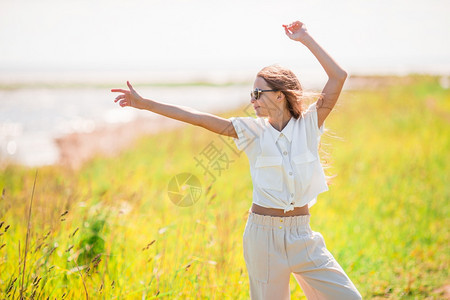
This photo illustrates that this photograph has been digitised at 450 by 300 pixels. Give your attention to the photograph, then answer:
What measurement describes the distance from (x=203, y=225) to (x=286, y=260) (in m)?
1.25

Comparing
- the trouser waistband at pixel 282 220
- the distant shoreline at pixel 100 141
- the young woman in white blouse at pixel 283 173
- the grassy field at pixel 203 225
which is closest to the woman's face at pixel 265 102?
the young woman in white blouse at pixel 283 173

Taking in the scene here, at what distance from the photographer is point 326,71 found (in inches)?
90.4

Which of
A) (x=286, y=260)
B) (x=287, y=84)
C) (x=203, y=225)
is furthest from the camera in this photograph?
(x=203, y=225)

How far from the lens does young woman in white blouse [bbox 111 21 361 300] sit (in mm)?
2121

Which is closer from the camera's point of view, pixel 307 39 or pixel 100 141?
pixel 307 39

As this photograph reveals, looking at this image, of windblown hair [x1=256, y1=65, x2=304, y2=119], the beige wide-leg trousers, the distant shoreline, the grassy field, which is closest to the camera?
the beige wide-leg trousers

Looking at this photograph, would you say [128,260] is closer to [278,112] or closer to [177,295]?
[177,295]

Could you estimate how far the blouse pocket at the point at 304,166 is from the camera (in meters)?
2.19

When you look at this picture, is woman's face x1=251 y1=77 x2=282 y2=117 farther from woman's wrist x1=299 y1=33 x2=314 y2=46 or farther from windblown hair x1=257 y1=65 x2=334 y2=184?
woman's wrist x1=299 y1=33 x2=314 y2=46

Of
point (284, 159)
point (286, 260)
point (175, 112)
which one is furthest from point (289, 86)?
point (286, 260)

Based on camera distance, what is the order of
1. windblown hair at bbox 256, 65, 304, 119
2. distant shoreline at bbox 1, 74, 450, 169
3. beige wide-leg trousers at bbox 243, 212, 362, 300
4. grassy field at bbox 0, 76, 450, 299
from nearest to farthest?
beige wide-leg trousers at bbox 243, 212, 362, 300 < windblown hair at bbox 256, 65, 304, 119 < grassy field at bbox 0, 76, 450, 299 < distant shoreline at bbox 1, 74, 450, 169

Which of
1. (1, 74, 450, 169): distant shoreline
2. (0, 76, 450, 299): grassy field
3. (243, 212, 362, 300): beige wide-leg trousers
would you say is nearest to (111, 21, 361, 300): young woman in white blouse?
(243, 212, 362, 300): beige wide-leg trousers

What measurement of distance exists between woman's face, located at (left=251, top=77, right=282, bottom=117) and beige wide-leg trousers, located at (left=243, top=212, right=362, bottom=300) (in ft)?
1.90

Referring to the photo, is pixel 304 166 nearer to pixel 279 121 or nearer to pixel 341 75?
pixel 279 121
